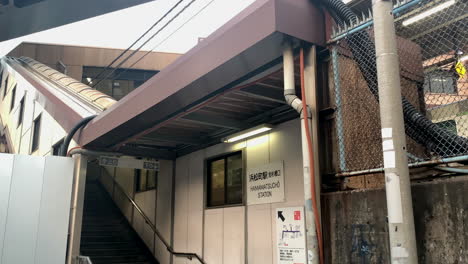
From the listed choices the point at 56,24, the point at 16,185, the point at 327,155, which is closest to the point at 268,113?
the point at 327,155

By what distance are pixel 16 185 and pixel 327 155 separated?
699cm

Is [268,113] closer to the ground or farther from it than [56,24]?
closer to the ground

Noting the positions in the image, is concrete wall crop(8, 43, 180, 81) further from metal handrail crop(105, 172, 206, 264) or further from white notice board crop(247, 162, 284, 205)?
white notice board crop(247, 162, 284, 205)

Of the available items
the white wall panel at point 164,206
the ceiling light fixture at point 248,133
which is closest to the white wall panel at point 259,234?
the ceiling light fixture at point 248,133

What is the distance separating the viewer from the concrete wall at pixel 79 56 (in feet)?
83.6

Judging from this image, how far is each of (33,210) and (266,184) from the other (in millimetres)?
4915

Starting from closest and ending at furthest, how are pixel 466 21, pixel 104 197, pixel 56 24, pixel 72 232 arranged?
pixel 466 21 < pixel 72 232 < pixel 56 24 < pixel 104 197

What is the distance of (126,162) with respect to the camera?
10000mm

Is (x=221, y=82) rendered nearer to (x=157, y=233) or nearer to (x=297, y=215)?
(x=297, y=215)

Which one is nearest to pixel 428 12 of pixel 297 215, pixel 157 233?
pixel 297 215

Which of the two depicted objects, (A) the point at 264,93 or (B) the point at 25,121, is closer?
(A) the point at 264,93

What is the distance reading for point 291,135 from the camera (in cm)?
764

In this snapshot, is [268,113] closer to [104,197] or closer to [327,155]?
[327,155]

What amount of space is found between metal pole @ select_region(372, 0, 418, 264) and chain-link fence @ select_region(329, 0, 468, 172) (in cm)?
88
